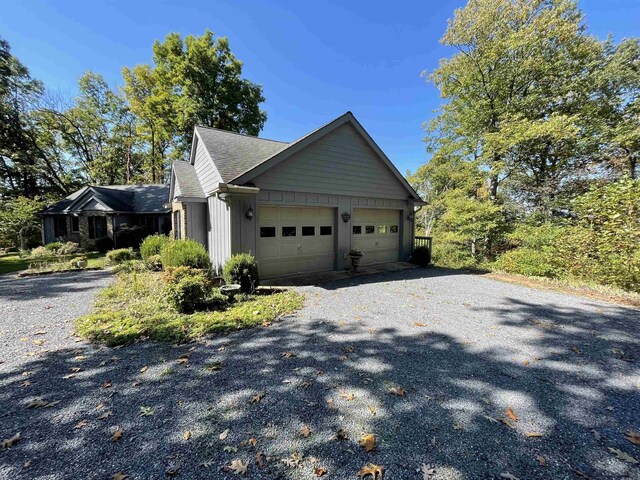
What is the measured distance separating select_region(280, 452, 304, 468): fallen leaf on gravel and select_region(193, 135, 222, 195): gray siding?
24.2ft

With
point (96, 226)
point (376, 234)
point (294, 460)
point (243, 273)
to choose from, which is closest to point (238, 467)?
point (294, 460)

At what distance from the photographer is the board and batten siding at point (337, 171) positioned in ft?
Result: 27.7

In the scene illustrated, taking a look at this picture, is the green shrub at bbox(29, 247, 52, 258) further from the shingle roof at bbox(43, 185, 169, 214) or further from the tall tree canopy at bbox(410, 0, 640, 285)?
the tall tree canopy at bbox(410, 0, 640, 285)

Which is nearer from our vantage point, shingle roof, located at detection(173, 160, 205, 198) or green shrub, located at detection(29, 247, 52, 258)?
shingle roof, located at detection(173, 160, 205, 198)

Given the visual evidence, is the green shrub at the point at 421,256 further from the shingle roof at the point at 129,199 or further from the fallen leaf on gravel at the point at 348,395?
the shingle roof at the point at 129,199

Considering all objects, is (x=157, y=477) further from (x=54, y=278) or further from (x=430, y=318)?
(x=54, y=278)

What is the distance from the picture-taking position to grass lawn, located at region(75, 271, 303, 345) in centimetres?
438

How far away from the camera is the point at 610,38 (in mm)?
12867

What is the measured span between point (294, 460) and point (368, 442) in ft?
2.12

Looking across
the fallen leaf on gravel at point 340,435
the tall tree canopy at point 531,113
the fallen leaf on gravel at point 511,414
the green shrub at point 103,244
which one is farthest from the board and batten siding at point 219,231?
the tall tree canopy at point 531,113

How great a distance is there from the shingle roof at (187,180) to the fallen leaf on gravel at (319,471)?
9.41 meters

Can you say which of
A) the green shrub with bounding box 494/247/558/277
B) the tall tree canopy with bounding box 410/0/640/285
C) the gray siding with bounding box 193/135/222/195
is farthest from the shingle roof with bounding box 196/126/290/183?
the tall tree canopy with bounding box 410/0/640/285

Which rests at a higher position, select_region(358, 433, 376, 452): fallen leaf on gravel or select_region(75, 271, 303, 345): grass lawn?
select_region(75, 271, 303, 345): grass lawn

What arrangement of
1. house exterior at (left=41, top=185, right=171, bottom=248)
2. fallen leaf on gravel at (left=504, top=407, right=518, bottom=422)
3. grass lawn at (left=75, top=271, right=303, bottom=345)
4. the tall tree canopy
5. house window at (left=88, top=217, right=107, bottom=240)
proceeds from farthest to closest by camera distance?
house window at (left=88, top=217, right=107, bottom=240) < house exterior at (left=41, top=185, right=171, bottom=248) < the tall tree canopy < grass lawn at (left=75, top=271, right=303, bottom=345) < fallen leaf on gravel at (left=504, top=407, right=518, bottom=422)
